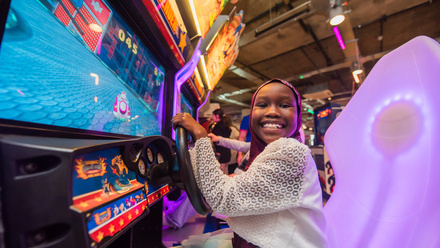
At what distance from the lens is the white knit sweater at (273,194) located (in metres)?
0.63

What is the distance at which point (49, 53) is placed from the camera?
2.11 feet

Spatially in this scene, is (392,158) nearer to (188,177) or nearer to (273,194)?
(273,194)

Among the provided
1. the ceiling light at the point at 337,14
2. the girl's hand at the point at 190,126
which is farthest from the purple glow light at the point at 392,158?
the ceiling light at the point at 337,14

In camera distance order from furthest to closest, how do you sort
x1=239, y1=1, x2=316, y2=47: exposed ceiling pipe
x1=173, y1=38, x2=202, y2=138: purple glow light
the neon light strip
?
1. x1=239, y1=1, x2=316, y2=47: exposed ceiling pipe
2. x1=173, y1=38, x2=202, y2=138: purple glow light
3. the neon light strip

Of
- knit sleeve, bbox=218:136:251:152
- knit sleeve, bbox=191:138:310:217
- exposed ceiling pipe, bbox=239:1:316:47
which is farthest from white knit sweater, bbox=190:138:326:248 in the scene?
exposed ceiling pipe, bbox=239:1:316:47

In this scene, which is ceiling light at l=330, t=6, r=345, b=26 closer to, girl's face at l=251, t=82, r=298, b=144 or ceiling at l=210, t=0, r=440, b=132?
ceiling at l=210, t=0, r=440, b=132

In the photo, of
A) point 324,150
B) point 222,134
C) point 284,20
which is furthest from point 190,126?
point 284,20

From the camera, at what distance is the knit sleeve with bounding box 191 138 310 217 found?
62 cm

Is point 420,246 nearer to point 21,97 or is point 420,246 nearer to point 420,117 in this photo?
point 420,117

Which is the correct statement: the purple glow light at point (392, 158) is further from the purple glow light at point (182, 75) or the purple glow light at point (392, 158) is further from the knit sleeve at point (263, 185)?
the purple glow light at point (182, 75)

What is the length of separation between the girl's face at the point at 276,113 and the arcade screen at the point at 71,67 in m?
0.76

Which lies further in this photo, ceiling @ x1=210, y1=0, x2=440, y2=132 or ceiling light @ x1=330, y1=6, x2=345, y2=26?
ceiling @ x1=210, y1=0, x2=440, y2=132

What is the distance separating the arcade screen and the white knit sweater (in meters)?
0.52

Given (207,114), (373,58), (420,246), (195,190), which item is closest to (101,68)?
(195,190)
